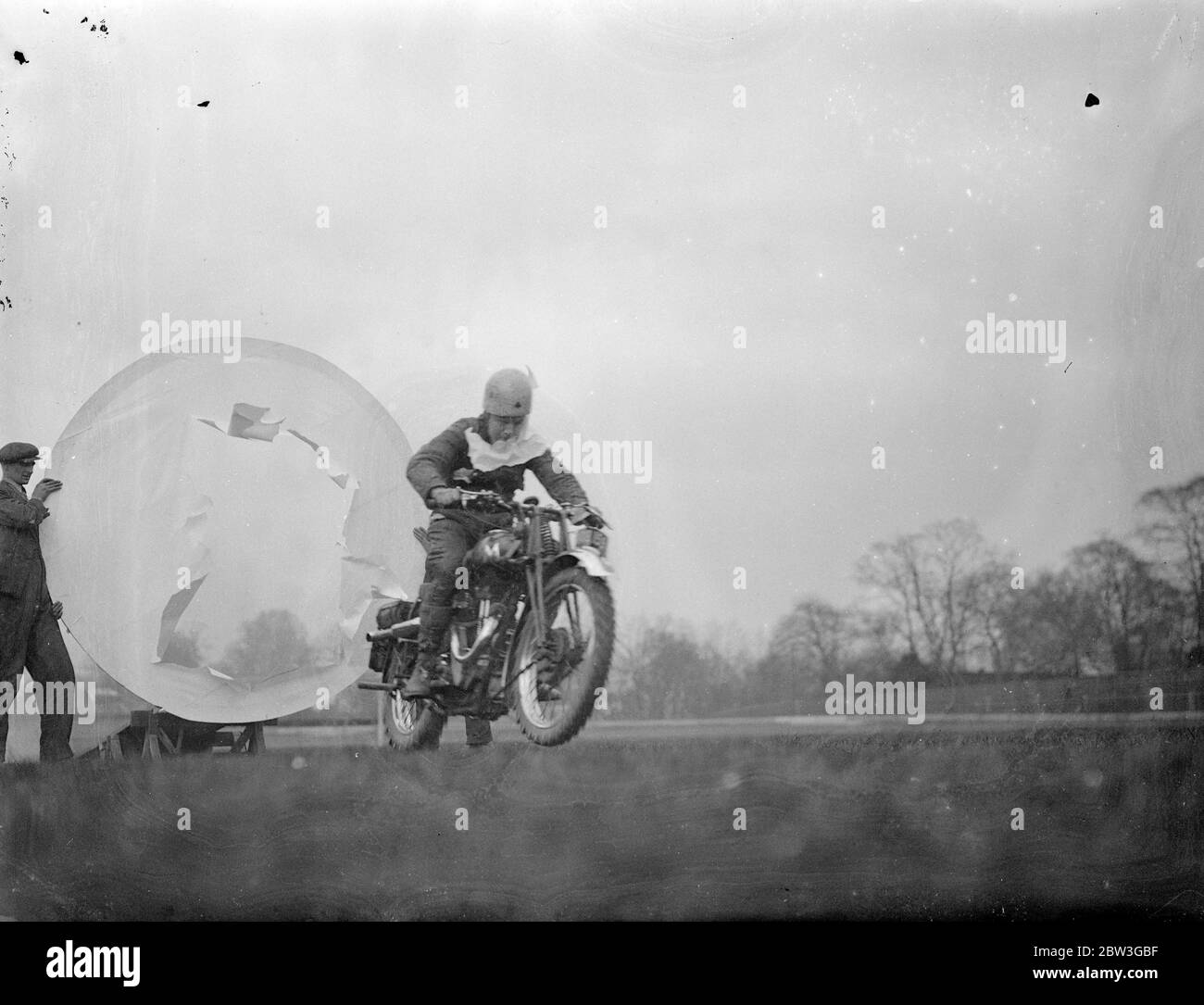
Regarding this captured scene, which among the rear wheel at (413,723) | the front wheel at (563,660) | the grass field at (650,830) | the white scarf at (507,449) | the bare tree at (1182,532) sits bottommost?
the grass field at (650,830)

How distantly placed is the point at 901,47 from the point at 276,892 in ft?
12.1

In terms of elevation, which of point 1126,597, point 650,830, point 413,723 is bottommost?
point 650,830

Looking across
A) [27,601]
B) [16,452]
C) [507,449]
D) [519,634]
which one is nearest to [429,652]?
[519,634]

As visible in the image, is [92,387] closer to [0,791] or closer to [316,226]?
[316,226]

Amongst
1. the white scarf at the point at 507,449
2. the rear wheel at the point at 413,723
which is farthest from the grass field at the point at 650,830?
the white scarf at the point at 507,449

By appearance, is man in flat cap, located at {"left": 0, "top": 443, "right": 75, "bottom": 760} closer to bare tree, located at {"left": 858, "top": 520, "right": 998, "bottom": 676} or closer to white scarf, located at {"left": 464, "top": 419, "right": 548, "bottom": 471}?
white scarf, located at {"left": 464, "top": 419, "right": 548, "bottom": 471}

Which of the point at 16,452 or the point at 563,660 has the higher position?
the point at 16,452

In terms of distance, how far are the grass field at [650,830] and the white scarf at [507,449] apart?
3.27 feet

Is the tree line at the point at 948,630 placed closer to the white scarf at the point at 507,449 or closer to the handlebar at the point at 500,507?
the handlebar at the point at 500,507

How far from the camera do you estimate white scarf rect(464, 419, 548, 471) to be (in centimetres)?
423

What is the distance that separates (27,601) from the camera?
13.9ft

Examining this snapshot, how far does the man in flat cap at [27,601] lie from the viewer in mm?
4227

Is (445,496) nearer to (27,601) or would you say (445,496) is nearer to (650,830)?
(650,830)

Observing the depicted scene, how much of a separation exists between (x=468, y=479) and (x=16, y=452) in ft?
5.28
